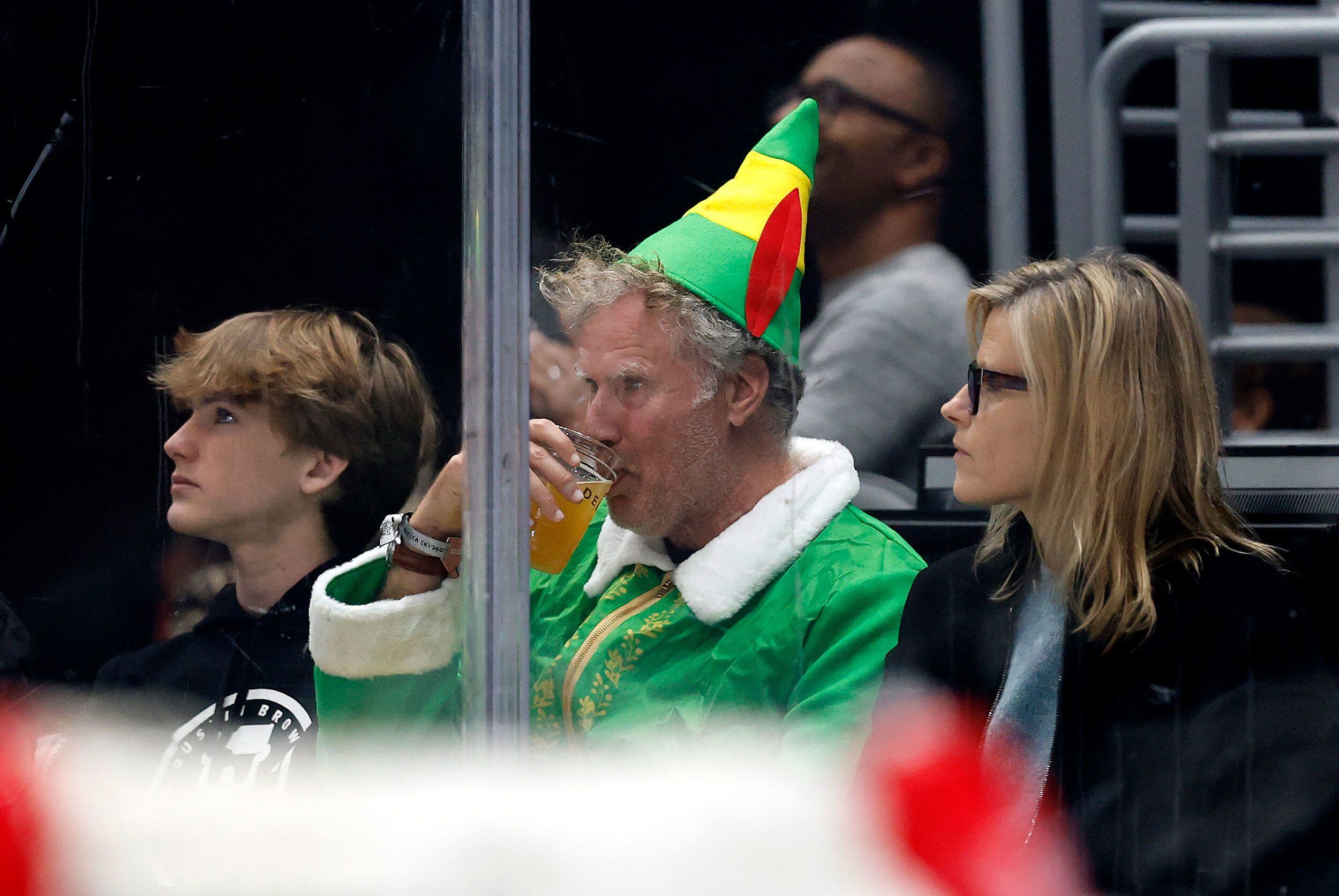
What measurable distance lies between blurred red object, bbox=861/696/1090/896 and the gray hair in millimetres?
353

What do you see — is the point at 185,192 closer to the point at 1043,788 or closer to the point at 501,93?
the point at 501,93

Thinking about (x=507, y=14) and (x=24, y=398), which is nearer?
(x=507, y=14)

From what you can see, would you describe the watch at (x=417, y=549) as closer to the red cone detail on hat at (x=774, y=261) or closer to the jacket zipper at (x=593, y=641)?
the jacket zipper at (x=593, y=641)

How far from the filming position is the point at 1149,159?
149cm

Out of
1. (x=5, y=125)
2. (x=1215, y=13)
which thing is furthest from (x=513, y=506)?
(x=1215, y=13)

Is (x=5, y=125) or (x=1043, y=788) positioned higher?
(x=5, y=125)

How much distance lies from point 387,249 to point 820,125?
48 cm

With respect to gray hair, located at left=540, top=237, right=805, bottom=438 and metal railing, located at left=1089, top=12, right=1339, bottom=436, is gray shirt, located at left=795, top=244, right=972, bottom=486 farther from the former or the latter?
metal railing, located at left=1089, top=12, right=1339, bottom=436

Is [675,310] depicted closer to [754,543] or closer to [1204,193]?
[754,543]

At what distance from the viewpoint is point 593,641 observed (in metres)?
1.59

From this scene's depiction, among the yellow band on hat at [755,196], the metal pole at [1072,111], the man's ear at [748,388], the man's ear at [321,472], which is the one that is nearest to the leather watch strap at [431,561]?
the man's ear at [321,472]

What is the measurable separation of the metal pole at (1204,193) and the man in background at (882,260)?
241 millimetres

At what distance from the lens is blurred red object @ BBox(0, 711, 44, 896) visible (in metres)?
1.45

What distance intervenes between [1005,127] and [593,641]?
73 cm
